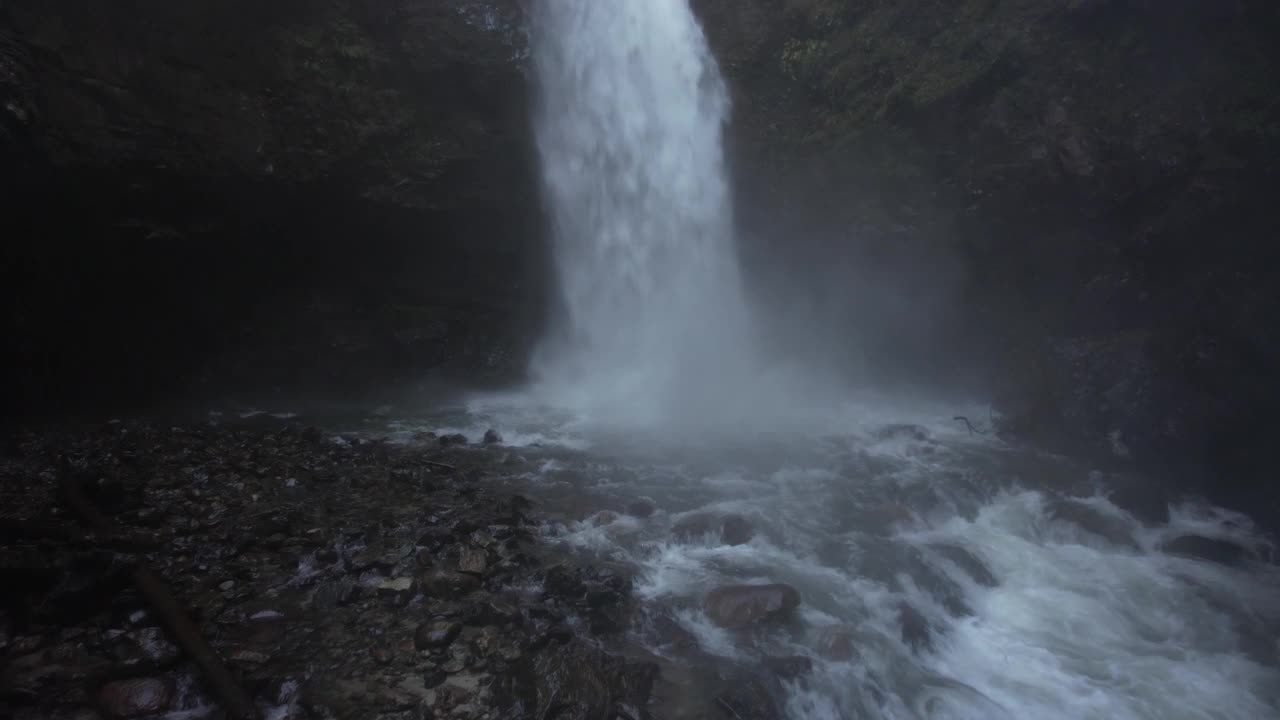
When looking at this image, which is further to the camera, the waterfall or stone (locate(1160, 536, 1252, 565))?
the waterfall

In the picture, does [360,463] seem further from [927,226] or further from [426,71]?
[927,226]

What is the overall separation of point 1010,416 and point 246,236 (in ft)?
55.4

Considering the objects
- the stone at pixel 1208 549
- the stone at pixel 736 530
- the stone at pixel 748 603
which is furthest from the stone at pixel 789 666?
the stone at pixel 1208 549

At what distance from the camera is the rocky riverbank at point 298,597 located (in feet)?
14.5

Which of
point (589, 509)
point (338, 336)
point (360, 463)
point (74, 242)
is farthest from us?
point (338, 336)

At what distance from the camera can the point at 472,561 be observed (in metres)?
6.32

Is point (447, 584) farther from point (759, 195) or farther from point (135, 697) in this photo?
point (759, 195)

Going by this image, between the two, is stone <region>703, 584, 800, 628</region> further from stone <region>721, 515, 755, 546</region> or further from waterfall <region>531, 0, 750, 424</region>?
waterfall <region>531, 0, 750, 424</region>

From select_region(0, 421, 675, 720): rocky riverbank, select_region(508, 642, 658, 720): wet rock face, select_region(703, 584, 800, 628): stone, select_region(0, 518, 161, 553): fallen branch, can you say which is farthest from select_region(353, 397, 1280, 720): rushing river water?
select_region(0, 518, 161, 553): fallen branch

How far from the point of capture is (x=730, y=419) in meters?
13.2

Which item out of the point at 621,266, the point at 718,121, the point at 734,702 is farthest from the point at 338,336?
the point at 734,702

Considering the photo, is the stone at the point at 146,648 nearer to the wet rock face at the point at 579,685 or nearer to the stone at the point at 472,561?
the stone at the point at 472,561

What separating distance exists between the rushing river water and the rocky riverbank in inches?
33.0

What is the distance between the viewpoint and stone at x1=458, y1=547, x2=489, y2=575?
6.20 metres
